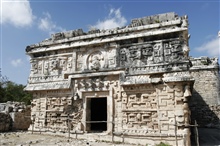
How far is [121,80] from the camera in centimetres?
884

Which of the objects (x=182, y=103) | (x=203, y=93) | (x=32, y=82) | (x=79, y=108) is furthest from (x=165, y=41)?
(x=203, y=93)

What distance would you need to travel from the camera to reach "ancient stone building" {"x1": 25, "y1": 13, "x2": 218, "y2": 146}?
313 inches

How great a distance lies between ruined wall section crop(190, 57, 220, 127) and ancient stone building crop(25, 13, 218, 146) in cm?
738

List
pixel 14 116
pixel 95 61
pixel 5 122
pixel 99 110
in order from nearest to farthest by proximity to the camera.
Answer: pixel 95 61 < pixel 5 122 < pixel 99 110 < pixel 14 116

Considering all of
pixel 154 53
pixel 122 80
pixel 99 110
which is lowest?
pixel 99 110

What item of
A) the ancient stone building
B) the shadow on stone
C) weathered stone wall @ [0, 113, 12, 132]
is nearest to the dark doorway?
the ancient stone building

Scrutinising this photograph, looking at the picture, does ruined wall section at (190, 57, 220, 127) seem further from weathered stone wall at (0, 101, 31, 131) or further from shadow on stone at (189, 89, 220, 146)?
weathered stone wall at (0, 101, 31, 131)

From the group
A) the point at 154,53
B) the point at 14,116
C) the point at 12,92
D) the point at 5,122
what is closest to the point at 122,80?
Answer: the point at 154,53

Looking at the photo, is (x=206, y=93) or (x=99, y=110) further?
Answer: (x=206, y=93)

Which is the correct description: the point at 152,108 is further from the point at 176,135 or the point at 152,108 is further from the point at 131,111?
the point at 176,135

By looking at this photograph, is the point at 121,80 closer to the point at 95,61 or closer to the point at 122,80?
the point at 122,80

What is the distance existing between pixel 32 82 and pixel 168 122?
725 centimetres

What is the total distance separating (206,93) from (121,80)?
29.2 feet

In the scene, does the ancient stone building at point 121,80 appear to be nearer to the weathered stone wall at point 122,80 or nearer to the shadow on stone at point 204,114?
the weathered stone wall at point 122,80
